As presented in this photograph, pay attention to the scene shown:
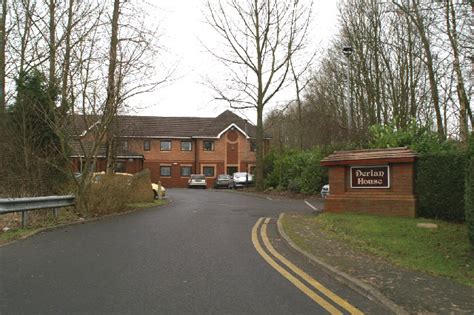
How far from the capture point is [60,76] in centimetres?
1581

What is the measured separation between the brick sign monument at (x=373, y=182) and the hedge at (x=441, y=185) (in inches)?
10.4

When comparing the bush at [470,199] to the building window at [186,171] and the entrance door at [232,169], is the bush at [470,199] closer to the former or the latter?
the entrance door at [232,169]

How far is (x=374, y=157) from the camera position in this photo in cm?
1440

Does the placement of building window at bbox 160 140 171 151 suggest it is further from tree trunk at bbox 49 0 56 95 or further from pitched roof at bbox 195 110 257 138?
tree trunk at bbox 49 0 56 95

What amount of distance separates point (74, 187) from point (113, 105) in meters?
2.97

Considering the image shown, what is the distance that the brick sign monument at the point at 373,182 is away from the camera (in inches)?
541

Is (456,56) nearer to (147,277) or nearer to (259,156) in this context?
(147,277)

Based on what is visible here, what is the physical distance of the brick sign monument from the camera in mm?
13734

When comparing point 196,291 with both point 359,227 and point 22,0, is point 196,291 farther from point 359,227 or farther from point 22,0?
point 22,0

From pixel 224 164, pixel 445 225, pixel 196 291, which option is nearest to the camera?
pixel 196 291

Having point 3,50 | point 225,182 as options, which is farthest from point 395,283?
point 225,182

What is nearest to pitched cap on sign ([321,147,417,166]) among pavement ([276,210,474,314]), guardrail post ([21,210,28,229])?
pavement ([276,210,474,314])

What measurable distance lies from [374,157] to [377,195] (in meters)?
1.13

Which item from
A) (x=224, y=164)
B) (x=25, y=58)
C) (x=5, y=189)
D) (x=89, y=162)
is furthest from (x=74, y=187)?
(x=224, y=164)
